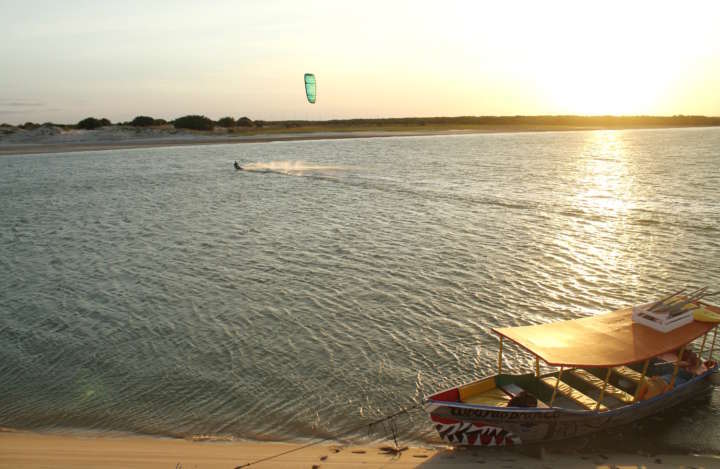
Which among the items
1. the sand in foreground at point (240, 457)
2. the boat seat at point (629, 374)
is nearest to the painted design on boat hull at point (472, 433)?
the sand in foreground at point (240, 457)

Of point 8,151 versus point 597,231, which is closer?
point 597,231

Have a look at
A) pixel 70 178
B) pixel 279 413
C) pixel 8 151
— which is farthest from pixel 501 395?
pixel 8 151

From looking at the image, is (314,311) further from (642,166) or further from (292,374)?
(642,166)

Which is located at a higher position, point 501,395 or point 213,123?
point 213,123

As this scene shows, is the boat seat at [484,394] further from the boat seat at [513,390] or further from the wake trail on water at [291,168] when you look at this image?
the wake trail on water at [291,168]

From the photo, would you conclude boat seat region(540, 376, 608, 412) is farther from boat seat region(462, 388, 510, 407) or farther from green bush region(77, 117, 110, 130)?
green bush region(77, 117, 110, 130)

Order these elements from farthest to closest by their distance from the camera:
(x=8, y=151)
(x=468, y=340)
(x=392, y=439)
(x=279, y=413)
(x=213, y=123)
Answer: (x=213, y=123), (x=8, y=151), (x=468, y=340), (x=279, y=413), (x=392, y=439)
